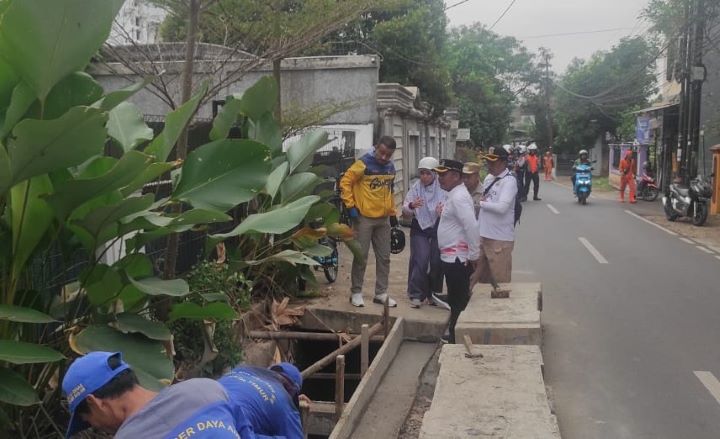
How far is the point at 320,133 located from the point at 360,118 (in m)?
8.64

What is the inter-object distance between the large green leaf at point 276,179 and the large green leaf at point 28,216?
8.32 feet

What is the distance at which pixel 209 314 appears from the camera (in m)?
4.14

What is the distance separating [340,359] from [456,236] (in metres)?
2.32

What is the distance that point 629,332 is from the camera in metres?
7.61

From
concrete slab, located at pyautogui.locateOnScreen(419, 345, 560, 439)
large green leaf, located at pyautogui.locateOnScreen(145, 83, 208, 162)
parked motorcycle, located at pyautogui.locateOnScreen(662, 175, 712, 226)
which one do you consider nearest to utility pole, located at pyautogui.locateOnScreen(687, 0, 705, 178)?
parked motorcycle, located at pyautogui.locateOnScreen(662, 175, 712, 226)

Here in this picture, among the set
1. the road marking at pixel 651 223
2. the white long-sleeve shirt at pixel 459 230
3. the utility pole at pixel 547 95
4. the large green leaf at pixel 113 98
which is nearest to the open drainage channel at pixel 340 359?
the white long-sleeve shirt at pixel 459 230

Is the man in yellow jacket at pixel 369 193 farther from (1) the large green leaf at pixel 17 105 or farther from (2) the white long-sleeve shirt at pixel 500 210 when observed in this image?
(1) the large green leaf at pixel 17 105

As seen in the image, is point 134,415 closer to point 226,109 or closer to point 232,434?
point 232,434

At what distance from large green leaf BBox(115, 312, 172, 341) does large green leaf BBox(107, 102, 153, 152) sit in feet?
3.50

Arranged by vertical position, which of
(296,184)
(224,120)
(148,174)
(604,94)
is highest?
(604,94)

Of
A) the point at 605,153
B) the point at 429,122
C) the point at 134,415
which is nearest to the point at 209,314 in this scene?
the point at 134,415

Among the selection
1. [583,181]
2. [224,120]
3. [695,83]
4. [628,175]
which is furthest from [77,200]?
[628,175]

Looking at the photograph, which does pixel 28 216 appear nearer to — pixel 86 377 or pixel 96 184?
pixel 96 184

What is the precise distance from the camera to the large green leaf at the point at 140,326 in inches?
147
